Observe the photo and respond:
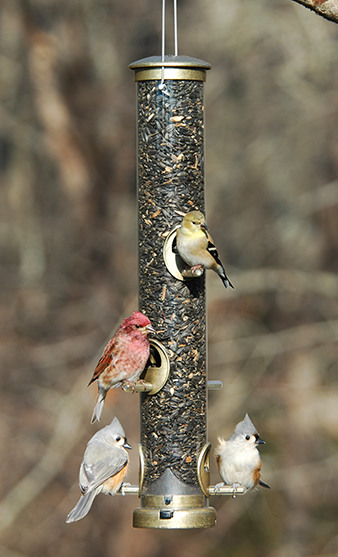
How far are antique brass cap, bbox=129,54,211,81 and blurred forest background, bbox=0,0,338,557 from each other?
7.27 meters

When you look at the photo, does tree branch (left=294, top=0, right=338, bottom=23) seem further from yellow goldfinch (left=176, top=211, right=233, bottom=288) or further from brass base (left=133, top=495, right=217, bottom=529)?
brass base (left=133, top=495, right=217, bottom=529)

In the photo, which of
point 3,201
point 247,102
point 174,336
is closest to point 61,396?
point 3,201

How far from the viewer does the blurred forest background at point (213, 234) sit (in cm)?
1489

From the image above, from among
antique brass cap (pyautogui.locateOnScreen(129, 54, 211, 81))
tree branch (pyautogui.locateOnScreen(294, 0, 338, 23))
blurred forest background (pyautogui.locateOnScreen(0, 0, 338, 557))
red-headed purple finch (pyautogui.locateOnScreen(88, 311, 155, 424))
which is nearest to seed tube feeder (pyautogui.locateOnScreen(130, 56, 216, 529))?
antique brass cap (pyautogui.locateOnScreen(129, 54, 211, 81))

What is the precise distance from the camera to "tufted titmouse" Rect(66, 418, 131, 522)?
7.72 meters

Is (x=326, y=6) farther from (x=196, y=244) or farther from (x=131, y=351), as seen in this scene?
(x=131, y=351)

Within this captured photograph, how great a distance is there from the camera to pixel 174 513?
288 inches

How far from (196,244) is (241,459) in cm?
183

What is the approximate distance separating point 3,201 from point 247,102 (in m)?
3.87

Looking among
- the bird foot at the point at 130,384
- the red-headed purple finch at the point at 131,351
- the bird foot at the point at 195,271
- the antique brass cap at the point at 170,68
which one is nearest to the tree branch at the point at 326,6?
the antique brass cap at the point at 170,68

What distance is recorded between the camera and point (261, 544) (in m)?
15.2

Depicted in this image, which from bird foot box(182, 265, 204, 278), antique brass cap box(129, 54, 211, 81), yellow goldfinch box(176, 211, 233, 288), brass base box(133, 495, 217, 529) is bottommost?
brass base box(133, 495, 217, 529)

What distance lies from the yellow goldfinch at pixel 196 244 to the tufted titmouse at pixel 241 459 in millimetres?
1524

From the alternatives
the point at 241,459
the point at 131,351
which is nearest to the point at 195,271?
the point at 131,351
